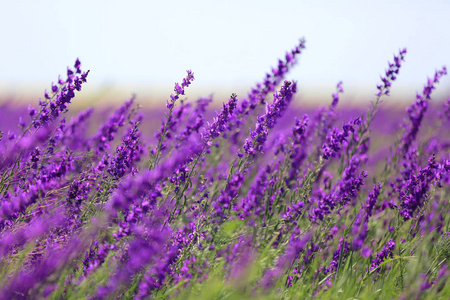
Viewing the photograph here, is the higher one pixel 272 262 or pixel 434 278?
pixel 272 262

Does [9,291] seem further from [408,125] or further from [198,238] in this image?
[408,125]

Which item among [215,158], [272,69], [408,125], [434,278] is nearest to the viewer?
[434,278]

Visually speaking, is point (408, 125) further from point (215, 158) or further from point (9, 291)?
point (9, 291)

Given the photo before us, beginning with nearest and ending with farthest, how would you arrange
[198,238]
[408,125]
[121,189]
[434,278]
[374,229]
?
[121,189] → [198,238] → [434,278] → [374,229] → [408,125]

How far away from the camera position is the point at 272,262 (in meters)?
2.32

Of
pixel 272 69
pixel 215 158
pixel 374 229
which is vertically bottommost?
pixel 374 229

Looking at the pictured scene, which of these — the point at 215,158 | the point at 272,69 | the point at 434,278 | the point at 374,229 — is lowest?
the point at 434,278

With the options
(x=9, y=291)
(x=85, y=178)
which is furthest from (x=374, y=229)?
(x=9, y=291)

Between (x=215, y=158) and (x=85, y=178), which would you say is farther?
(x=215, y=158)

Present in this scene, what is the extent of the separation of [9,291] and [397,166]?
339 cm

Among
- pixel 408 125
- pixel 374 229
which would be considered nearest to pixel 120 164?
pixel 374 229

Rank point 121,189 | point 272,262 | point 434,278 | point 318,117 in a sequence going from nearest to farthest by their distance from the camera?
point 121,189, point 272,262, point 434,278, point 318,117

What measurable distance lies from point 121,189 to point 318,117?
339 cm

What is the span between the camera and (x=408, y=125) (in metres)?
4.36
